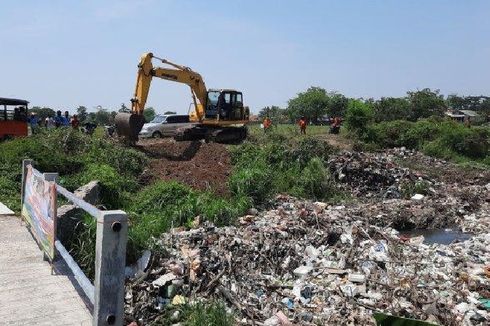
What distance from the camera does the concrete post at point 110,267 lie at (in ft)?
11.7

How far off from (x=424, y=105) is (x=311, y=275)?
54.9 m

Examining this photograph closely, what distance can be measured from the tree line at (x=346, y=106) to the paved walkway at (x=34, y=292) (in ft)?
137

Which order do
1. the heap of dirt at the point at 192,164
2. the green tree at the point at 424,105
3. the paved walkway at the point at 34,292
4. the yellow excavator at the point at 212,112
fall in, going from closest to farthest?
the paved walkway at the point at 34,292
the heap of dirt at the point at 192,164
the yellow excavator at the point at 212,112
the green tree at the point at 424,105

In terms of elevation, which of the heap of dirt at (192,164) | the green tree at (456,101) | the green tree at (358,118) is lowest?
the heap of dirt at (192,164)

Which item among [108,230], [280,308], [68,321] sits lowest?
[280,308]

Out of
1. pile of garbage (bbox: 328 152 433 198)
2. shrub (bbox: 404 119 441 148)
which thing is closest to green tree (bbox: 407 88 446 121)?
shrub (bbox: 404 119 441 148)

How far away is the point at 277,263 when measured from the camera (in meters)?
8.49

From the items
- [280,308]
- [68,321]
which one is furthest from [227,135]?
[68,321]

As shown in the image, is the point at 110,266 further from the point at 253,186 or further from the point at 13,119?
the point at 13,119

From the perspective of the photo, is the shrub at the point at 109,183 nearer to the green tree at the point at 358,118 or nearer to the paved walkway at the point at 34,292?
the paved walkway at the point at 34,292

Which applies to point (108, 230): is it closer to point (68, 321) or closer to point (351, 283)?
point (68, 321)

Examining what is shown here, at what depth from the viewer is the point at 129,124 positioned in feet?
60.4

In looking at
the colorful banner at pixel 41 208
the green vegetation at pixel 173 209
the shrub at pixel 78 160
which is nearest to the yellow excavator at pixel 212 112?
the shrub at pixel 78 160

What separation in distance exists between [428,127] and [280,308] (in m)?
25.6
